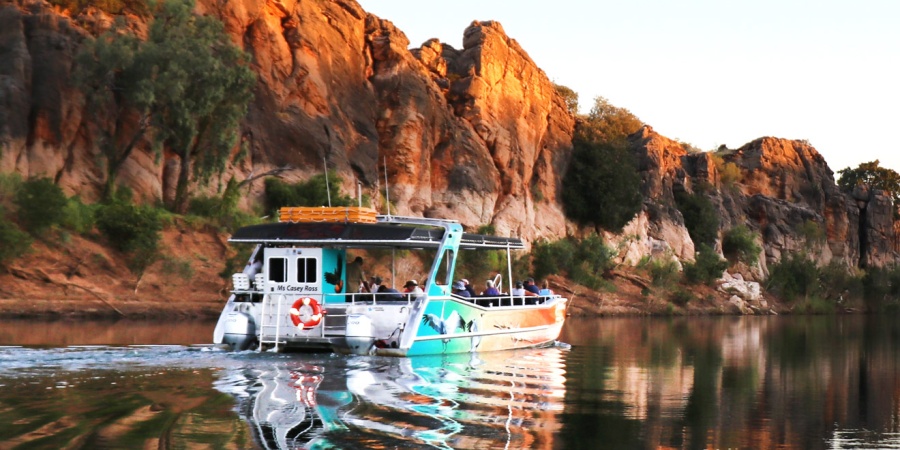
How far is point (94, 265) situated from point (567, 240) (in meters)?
36.8

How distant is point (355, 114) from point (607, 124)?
30.4 meters

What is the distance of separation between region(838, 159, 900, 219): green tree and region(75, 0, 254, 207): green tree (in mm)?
80982

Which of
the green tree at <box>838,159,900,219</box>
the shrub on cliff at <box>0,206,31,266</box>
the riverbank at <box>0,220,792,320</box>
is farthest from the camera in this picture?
the green tree at <box>838,159,900,219</box>

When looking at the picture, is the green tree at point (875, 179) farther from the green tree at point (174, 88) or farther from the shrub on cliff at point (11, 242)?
the shrub on cliff at point (11, 242)

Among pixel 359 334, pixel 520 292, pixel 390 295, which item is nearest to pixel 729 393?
pixel 359 334

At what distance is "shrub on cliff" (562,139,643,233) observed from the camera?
81.2 meters

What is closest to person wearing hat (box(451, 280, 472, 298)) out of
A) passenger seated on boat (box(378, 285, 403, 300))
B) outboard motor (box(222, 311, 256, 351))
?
passenger seated on boat (box(378, 285, 403, 300))

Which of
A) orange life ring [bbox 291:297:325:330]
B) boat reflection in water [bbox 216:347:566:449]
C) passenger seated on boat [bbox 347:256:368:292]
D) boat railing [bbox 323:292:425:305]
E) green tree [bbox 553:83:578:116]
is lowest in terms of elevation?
boat reflection in water [bbox 216:347:566:449]

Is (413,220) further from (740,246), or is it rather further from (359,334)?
(740,246)

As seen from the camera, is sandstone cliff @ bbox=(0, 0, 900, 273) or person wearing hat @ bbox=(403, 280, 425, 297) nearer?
person wearing hat @ bbox=(403, 280, 425, 297)

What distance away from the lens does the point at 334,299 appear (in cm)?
2877

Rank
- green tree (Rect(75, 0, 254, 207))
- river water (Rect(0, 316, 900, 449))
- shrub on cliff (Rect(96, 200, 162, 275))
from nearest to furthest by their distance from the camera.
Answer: river water (Rect(0, 316, 900, 449)) < shrub on cliff (Rect(96, 200, 162, 275)) < green tree (Rect(75, 0, 254, 207))

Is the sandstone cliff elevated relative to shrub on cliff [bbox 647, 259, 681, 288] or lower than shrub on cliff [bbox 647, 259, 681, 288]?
elevated

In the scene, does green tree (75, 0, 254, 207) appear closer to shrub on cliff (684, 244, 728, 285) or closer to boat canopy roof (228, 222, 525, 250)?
boat canopy roof (228, 222, 525, 250)
